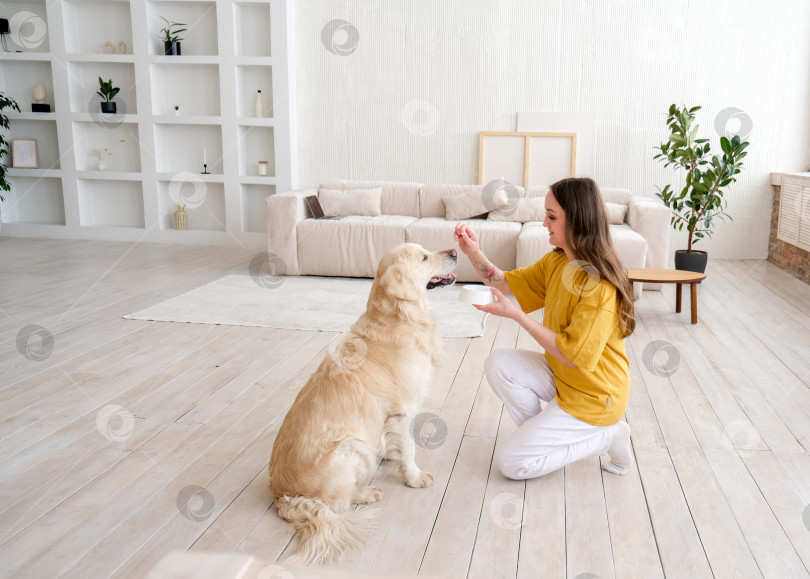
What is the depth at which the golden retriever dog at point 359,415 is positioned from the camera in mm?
1811

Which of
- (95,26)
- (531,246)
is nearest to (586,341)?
(531,246)

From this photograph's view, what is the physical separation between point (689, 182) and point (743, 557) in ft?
13.3

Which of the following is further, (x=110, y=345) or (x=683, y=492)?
(x=110, y=345)

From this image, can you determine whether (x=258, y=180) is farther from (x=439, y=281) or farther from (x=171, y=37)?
(x=439, y=281)

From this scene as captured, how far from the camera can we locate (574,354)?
1.95 metres

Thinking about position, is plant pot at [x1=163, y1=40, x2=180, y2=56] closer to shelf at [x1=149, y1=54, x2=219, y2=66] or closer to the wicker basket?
shelf at [x1=149, y1=54, x2=219, y2=66]

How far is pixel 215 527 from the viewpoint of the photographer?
1861 millimetres

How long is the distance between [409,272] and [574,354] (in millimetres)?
531

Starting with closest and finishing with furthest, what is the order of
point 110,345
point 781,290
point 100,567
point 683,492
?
point 100,567 < point 683,492 < point 110,345 < point 781,290

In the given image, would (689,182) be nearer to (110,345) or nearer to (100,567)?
(110,345)

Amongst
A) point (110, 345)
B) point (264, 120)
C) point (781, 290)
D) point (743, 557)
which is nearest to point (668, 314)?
point (781, 290)

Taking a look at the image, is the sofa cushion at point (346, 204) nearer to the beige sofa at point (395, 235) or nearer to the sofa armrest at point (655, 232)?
the beige sofa at point (395, 235)

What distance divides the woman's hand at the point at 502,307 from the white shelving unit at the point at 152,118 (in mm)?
4782

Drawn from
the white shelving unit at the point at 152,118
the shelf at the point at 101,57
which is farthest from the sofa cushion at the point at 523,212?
the shelf at the point at 101,57
